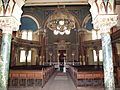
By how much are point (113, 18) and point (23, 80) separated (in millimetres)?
5050

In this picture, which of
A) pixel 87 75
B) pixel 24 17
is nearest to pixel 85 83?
pixel 87 75

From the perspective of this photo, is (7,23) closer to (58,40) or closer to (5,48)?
(5,48)

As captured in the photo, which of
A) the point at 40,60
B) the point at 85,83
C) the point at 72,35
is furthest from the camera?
the point at 72,35

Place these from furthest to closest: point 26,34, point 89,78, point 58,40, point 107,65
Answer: point 58,40, point 26,34, point 89,78, point 107,65

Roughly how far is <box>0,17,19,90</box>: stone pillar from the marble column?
302 centimetres

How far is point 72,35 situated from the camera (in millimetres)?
21422

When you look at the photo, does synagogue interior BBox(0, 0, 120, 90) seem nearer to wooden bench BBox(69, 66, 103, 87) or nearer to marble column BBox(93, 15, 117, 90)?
wooden bench BBox(69, 66, 103, 87)

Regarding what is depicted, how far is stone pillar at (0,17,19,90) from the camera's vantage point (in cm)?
489

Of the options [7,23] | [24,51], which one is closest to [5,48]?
→ [7,23]

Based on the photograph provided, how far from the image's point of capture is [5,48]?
200 inches

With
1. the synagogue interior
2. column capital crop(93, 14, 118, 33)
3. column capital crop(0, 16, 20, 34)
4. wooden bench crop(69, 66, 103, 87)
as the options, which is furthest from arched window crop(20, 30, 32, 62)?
column capital crop(93, 14, 118, 33)

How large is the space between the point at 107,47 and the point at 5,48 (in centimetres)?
341

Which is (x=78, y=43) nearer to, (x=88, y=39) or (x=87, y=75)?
(x=88, y=39)

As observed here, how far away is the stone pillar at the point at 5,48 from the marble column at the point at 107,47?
9.90ft
